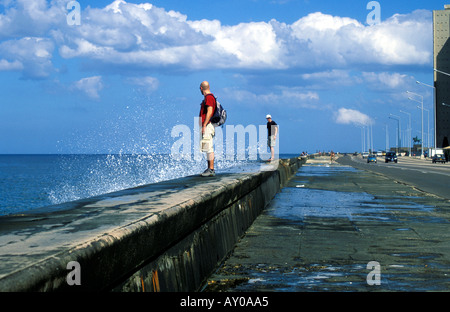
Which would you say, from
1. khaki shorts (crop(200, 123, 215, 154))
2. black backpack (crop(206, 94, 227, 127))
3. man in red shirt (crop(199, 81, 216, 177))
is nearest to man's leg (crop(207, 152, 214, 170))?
man in red shirt (crop(199, 81, 216, 177))

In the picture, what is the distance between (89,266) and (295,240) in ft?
19.3

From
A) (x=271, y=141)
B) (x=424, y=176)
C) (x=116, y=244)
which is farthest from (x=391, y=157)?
(x=116, y=244)

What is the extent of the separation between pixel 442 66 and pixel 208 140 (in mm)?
187085

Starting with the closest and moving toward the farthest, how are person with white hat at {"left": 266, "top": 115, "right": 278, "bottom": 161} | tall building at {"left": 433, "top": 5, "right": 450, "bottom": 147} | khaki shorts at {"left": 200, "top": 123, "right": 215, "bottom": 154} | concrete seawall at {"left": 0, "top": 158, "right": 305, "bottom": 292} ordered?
concrete seawall at {"left": 0, "top": 158, "right": 305, "bottom": 292} < khaki shorts at {"left": 200, "top": 123, "right": 215, "bottom": 154} < person with white hat at {"left": 266, "top": 115, "right": 278, "bottom": 161} < tall building at {"left": 433, "top": 5, "right": 450, "bottom": 147}

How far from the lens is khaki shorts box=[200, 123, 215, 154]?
12.0m

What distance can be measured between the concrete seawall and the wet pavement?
528 mm

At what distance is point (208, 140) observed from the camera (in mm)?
12008

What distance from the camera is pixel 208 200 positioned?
6.45 meters

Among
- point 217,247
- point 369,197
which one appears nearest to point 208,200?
point 217,247

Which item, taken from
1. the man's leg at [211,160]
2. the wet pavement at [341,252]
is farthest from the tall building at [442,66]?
the man's leg at [211,160]

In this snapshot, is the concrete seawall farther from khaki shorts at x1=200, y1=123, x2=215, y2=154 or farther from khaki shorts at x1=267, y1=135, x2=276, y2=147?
khaki shorts at x1=267, y1=135, x2=276, y2=147

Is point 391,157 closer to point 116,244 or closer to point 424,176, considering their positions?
point 424,176

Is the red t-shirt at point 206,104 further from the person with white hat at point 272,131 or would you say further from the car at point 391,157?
the car at point 391,157
